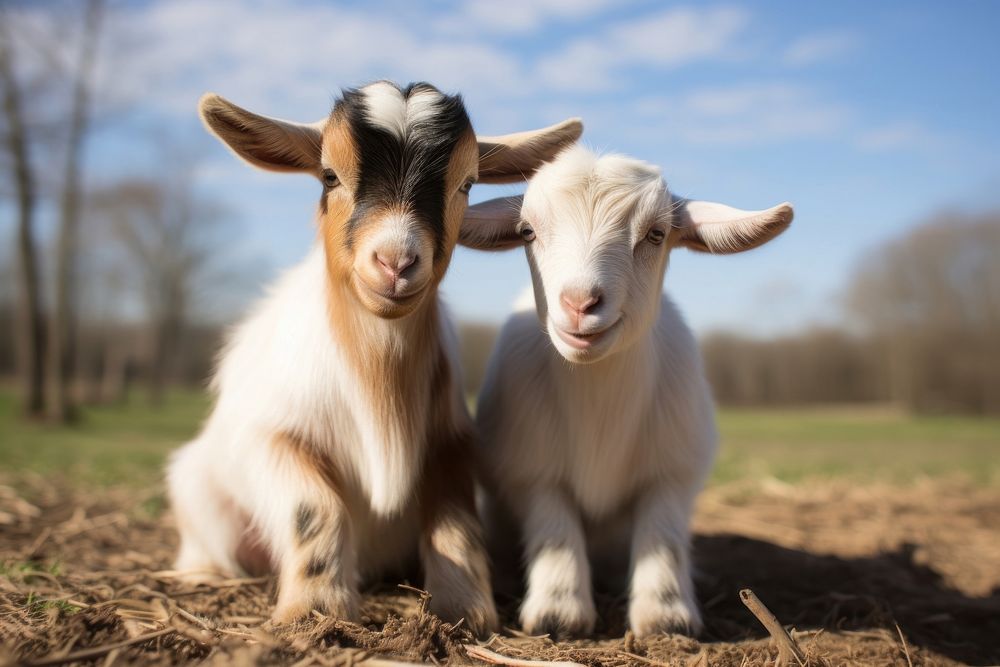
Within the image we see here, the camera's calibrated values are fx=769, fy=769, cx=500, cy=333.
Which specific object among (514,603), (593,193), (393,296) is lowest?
(514,603)

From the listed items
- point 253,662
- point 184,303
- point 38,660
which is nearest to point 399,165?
point 253,662

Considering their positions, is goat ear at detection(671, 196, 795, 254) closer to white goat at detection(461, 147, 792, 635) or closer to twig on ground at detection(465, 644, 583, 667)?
white goat at detection(461, 147, 792, 635)

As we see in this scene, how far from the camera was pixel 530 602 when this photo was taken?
3.23 m

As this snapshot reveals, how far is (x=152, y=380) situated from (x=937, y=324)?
28.9 m

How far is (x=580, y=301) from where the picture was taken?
2863 millimetres

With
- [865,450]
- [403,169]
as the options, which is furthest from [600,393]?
[865,450]

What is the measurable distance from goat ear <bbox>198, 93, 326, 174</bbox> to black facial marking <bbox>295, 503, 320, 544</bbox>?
4.71 feet

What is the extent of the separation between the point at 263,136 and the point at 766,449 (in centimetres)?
1209

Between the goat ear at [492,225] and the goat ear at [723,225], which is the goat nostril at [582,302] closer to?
the goat ear at [492,225]

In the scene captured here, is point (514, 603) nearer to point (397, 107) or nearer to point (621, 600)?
point (621, 600)

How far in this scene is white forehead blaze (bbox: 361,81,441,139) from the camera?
298 centimetres

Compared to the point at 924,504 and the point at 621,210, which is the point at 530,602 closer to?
the point at 621,210

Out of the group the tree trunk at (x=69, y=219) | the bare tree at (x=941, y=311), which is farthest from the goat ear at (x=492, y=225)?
the bare tree at (x=941, y=311)

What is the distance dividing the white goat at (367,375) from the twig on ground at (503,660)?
305 millimetres
